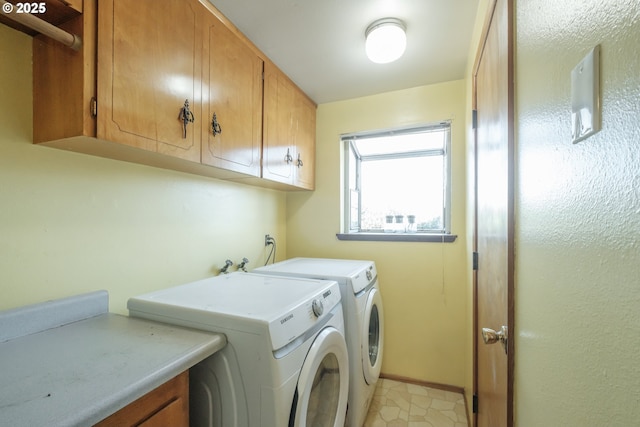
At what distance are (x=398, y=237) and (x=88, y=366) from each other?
6.34 ft

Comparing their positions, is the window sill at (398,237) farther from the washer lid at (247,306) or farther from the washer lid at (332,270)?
the washer lid at (247,306)

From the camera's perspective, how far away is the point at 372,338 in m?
1.95

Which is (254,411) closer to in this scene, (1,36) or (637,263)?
(637,263)

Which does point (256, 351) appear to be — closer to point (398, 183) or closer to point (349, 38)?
point (349, 38)

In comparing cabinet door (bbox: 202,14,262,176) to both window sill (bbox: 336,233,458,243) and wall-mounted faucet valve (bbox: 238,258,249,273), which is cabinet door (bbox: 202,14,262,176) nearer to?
wall-mounted faucet valve (bbox: 238,258,249,273)

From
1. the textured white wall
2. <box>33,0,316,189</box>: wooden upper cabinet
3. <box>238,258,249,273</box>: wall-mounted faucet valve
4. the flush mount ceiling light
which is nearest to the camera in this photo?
the textured white wall

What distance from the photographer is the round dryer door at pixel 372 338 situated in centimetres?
158

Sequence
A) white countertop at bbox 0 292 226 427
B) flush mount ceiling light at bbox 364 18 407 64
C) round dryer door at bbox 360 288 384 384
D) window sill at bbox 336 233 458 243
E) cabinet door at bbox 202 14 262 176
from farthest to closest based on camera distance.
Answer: window sill at bbox 336 233 458 243 → round dryer door at bbox 360 288 384 384 → flush mount ceiling light at bbox 364 18 407 64 → cabinet door at bbox 202 14 262 176 → white countertop at bbox 0 292 226 427

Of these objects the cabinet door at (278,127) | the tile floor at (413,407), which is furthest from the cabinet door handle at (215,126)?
the tile floor at (413,407)

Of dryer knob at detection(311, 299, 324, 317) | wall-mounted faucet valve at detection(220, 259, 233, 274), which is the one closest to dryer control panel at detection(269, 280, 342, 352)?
dryer knob at detection(311, 299, 324, 317)

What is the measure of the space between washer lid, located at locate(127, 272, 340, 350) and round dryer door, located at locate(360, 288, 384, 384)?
0.38 meters

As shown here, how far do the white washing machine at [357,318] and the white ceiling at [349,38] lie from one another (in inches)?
53.7

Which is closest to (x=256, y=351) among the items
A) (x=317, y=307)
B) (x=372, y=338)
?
(x=317, y=307)

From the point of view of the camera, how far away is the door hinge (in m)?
0.87
